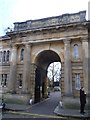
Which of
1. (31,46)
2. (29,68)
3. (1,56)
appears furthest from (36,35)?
(1,56)

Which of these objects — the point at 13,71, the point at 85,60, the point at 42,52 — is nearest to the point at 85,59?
the point at 85,60

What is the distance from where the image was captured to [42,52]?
16.4 metres

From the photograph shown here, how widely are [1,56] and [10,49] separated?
1772 mm

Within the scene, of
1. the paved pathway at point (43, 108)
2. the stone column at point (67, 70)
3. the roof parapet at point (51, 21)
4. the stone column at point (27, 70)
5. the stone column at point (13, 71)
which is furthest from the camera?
the stone column at point (13, 71)

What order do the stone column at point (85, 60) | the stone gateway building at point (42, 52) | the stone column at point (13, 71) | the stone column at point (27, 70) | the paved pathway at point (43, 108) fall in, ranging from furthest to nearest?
the stone column at point (13, 71) < the stone column at point (27, 70) < the stone gateway building at point (42, 52) < the stone column at point (85, 60) < the paved pathway at point (43, 108)

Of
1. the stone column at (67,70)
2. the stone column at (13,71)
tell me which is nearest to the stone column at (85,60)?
the stone column at (67,70)

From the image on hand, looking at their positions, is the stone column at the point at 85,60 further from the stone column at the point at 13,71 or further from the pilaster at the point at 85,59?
the stone column at the point at 13,71

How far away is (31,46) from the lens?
16.4 m

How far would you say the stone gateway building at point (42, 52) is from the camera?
14141mm

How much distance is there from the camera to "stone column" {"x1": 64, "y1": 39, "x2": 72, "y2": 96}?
45.2 feet

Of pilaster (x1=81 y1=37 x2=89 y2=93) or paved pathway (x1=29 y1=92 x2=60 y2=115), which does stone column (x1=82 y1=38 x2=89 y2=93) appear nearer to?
pilaster (x1=81 y1=37 x2=89 y2=93)

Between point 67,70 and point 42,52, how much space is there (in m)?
3.89

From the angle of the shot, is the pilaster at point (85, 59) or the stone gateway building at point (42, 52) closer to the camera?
the pilaster at point (85, 59)

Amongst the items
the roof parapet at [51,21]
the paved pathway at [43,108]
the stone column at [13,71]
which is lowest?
the paved pathway at [43,108]
